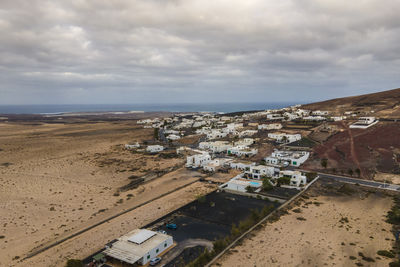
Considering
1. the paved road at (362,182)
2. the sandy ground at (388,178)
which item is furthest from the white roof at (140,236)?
the sandy ground at (388,178)

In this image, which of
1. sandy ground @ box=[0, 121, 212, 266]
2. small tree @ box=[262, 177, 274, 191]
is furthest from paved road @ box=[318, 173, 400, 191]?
sandy ground @ box=[0, 121, 212, 266]

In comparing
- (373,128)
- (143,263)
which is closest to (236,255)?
(143,263)

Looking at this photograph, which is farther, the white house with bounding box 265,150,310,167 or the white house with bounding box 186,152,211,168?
the white house with bounding box 186,152,211,168

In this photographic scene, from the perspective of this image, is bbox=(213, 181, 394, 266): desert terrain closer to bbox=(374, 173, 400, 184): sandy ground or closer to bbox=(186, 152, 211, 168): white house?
bbox=(374, 173, 400, 184): sandy ground

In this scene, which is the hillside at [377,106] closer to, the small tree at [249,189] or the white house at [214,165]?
the white house at [214,165]

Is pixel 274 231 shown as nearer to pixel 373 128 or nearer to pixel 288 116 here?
pixel 373 128

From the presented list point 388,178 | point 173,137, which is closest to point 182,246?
point 388,178

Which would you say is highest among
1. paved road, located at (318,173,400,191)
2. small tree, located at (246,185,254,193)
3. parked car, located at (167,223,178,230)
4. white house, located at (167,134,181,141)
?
white house, located at (167,134,181,141)

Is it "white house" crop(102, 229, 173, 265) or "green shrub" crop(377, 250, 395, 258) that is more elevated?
"white house" crop(102, 229, 173, 265)
